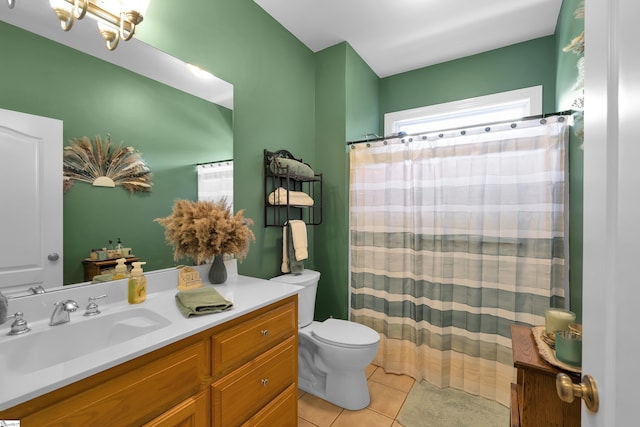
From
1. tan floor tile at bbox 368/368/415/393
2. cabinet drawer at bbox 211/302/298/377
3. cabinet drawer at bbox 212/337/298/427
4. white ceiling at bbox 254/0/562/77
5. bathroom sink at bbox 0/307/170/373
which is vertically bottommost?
tan floor tile at bbox 368/368/415/393

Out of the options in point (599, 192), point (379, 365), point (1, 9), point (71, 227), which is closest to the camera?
point (599, 192)

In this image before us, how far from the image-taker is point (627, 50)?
1.34ft

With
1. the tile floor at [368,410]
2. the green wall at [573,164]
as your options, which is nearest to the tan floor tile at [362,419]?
the tile floor at [368,410]

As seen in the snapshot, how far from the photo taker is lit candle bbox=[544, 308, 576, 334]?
3.77 ft

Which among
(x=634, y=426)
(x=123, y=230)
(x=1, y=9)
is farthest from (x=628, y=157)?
(x=1, y=9)

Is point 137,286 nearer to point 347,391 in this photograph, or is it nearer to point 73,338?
point 73,338

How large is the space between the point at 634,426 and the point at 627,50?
519 millimetres

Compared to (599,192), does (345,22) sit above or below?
above

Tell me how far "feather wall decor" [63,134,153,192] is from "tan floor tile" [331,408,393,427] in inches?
65.7

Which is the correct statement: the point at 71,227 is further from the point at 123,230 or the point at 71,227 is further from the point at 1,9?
the point at 1,9

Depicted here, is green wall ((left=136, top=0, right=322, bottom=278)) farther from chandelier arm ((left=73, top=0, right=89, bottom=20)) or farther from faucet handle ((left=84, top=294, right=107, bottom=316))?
faucet handle ((left=84, top=294, right=107, bottom=316))

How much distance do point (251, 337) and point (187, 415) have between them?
0.31 metres

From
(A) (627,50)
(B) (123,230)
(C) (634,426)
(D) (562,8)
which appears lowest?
(C) (634,426)

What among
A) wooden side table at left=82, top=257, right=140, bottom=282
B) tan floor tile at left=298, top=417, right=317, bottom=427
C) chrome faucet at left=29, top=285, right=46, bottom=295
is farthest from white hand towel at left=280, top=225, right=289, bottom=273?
chrome faucet at left=29, top=285, right=46, bottom=295
